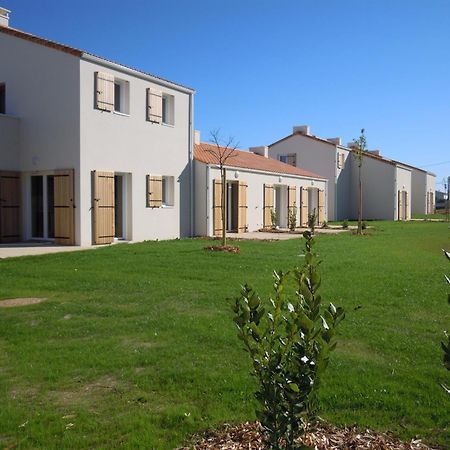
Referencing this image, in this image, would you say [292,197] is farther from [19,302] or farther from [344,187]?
[19,302]

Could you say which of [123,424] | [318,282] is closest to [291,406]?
[318,282]

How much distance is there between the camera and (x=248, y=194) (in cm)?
2264

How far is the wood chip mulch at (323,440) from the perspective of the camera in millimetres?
3068

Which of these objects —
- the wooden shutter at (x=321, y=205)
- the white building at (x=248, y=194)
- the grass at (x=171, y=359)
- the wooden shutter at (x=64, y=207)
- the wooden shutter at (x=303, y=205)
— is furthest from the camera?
the wooden shutter at (x=321, y=205)

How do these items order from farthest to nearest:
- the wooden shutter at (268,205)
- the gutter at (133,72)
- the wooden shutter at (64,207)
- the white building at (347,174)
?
the white building at (347,174), the wooden shutter at (268,205), the gutter at (133,72), the wooden shutter at (64,207)

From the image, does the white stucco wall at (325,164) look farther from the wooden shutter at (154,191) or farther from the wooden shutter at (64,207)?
the wooden shutter at (64,207)

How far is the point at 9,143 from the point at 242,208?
950 cm

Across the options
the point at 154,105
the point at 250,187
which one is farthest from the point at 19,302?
the point at 250,187

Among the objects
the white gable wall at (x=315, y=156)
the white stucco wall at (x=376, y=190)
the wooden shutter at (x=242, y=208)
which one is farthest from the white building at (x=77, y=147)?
the white stucco wall at (x=376, y=190)

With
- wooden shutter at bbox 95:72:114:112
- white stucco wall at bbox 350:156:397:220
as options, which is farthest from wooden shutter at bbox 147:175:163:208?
white stucco wall at bbox 350:156:397:220

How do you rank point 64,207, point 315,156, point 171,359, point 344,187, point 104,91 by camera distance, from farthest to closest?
point 344,187 → point 315,156 → point 104,91 → point 64,207 → point 171,359

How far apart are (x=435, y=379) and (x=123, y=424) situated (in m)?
2.52

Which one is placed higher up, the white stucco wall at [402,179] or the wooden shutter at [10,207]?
the white stucco wall at [402,179]

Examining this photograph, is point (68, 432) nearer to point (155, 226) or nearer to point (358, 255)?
point (358, 255)
